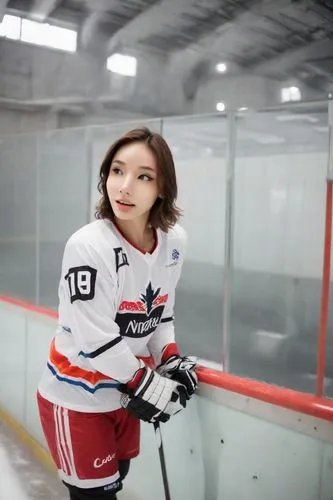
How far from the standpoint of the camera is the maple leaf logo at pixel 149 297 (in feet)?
3.45

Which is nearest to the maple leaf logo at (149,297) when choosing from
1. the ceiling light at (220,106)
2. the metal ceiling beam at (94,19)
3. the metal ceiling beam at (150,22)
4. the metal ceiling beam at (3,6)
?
the ceiling light at (220,106)

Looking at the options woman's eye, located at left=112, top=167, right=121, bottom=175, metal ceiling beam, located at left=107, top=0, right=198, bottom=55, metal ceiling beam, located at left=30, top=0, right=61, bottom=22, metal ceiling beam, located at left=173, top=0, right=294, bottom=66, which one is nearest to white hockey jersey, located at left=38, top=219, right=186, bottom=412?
woman's eye, located at left=112, top=167, right=121, bottom=175

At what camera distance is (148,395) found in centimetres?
99

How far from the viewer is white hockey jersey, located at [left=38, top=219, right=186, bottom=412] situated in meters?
0.95

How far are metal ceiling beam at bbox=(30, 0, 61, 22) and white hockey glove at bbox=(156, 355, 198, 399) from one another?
2246 millimetres

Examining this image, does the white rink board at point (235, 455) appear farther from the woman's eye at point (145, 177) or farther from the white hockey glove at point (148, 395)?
the woman's eye at point (145, 177)

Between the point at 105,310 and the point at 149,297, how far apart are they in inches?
5.1

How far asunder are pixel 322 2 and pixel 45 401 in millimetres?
1701

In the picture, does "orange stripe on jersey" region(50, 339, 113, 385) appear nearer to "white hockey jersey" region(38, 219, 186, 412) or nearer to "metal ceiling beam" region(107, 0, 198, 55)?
"white hockey jersey" region(38, 219, 186, 412)

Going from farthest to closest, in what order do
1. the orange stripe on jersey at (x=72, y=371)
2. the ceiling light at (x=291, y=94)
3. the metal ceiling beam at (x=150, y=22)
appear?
the metal ceiling beam at (x=150, y=22) → the ceiling light at (x=291, y=94) → the orange stripe on jersey at (x=72, y=371)

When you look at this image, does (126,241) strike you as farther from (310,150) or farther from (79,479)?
(310,150)

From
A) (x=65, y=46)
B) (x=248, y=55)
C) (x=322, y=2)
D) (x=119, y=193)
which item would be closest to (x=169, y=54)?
(x=248, y=55)

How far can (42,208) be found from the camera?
2.52 meters

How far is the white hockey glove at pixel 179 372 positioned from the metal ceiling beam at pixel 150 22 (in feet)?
5.90
